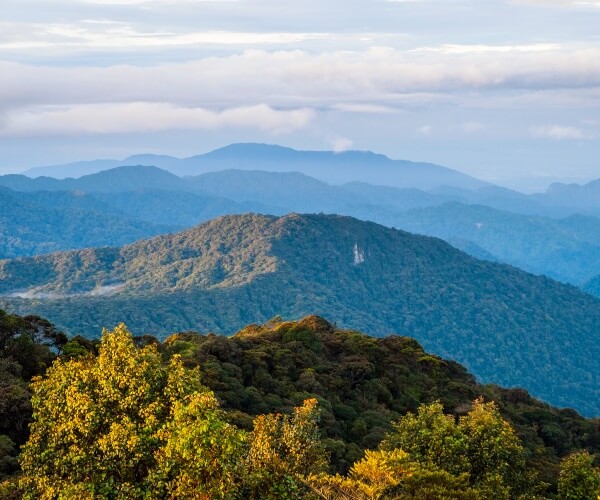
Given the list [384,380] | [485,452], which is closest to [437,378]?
[384,380]

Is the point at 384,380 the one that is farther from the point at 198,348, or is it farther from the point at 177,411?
the point at 177,411

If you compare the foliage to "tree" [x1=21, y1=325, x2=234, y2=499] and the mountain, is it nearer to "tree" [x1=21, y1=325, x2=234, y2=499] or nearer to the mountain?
"tree" [x1=21, y1=325, x2=234, y2=499]

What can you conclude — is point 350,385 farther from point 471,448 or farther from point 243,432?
point 243,432

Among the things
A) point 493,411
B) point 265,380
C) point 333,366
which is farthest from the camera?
point 333,366

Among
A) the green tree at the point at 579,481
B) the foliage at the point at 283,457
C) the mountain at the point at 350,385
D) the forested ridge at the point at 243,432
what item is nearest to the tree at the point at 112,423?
the forested ridge at the point at 243,432

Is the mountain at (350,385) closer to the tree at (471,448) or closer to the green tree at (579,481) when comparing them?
the tree at (471,448)

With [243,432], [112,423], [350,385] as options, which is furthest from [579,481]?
[350,385]
